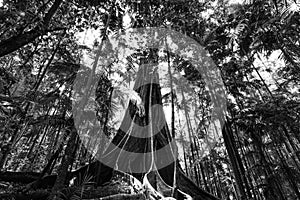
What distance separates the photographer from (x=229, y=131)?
19.9 feet

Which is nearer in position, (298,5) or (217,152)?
(298,5)

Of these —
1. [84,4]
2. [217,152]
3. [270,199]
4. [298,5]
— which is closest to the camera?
[298,5]

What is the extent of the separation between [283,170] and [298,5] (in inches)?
242

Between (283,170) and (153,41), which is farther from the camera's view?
(283,170)

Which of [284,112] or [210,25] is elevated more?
[210,25]

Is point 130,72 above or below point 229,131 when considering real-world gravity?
above

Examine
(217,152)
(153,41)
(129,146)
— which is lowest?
(129,146)

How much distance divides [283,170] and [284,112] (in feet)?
10.7

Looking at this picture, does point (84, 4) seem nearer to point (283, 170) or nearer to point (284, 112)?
point (284, 112)

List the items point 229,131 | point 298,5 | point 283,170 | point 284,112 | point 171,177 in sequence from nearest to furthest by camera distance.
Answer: point 298,5, point 171,177, point 284,112, point 229,131, point 283,170

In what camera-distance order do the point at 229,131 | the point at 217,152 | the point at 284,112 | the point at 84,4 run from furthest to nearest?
the point at 217,152 → the point at 229,131 → the point at 284,112 → the point at 84,4

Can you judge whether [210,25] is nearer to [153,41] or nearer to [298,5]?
[153,41]

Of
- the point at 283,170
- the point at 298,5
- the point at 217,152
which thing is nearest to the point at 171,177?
the point at 298,5

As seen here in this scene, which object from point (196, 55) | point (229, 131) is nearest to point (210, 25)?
point (196, 55)
